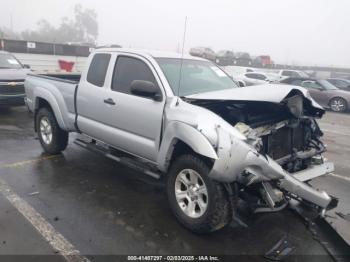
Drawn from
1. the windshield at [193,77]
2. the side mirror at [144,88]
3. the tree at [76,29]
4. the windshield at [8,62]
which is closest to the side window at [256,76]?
the windshield at [8,62]

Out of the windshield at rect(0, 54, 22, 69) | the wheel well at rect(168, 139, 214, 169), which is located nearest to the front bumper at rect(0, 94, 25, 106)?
the windshield at rect(0, 54, 22, 69)

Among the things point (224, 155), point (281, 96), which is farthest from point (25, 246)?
point (281, 96)

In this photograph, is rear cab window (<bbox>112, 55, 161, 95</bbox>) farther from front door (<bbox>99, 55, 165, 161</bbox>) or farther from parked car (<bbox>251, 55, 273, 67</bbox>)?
parked car (<bbox>251, 55, 273, 67</bbox>)

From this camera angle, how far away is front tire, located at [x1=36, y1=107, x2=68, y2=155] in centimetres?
596

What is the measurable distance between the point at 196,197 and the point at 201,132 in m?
0.73

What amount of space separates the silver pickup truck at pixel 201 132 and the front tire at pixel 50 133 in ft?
2.09

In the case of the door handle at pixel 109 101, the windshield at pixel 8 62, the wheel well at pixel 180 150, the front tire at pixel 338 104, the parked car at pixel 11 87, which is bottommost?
the front tire at pixel 338 104

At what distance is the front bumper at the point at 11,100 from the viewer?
9.09m

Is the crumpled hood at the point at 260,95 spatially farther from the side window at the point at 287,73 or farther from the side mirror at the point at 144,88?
the side window at the point at 287,73

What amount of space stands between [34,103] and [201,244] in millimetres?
4288

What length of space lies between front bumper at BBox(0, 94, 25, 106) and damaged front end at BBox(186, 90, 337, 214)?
6948mm

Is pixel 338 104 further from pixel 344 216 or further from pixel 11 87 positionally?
pixel 11 87

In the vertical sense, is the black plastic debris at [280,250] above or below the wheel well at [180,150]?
below

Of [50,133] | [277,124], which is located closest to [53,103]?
[50,133]
